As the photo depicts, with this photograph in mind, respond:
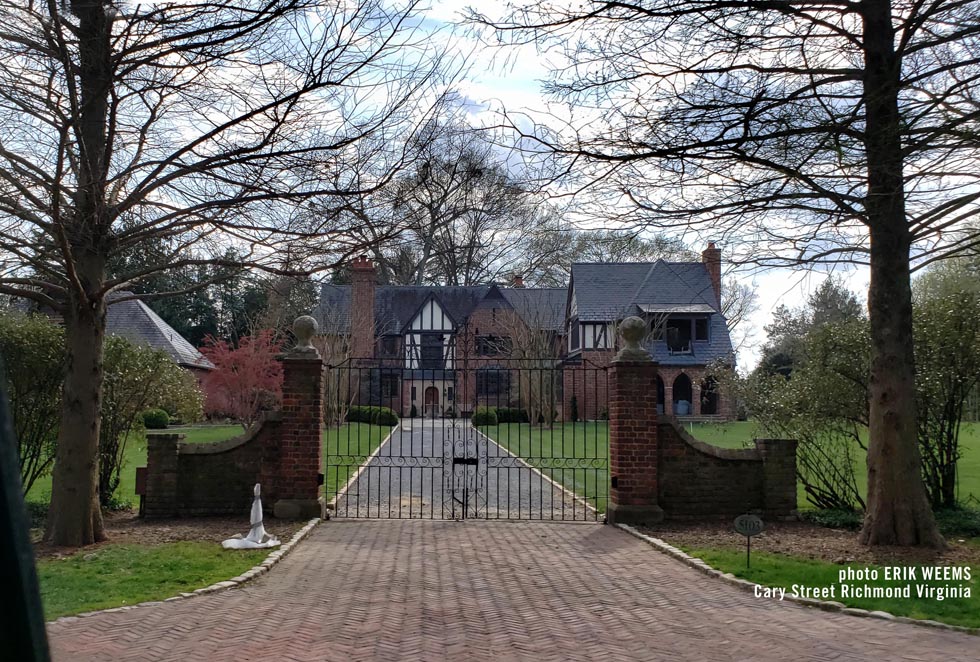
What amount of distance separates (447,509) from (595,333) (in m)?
28.6

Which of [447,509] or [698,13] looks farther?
[447,509]

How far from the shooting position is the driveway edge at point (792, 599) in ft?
19.2

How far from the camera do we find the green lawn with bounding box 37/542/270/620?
635 cm

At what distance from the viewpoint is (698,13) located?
735 centimetres

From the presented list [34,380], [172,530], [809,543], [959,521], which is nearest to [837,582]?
[809,543]

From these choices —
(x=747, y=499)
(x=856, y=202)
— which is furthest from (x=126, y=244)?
(x=747, y=499)

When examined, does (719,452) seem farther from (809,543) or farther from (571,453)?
(571,453)

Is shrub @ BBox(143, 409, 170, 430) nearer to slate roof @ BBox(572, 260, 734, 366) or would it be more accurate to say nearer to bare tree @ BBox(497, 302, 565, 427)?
bare tree @ BBox(497, 302, 565, 427)

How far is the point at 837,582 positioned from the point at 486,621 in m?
3.35

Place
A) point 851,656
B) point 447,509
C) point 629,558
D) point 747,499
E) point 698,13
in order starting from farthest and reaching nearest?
point 447,509 < point 747,499 < point 629,558 < point 698,13 < point 851,656

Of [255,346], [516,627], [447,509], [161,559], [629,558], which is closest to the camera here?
[516,627]

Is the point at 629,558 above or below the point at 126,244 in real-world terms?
below

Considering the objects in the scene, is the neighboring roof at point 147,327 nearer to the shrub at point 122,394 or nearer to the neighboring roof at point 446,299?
the neighboring roof at point 446,299

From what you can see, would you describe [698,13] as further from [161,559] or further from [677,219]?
[161,559]
